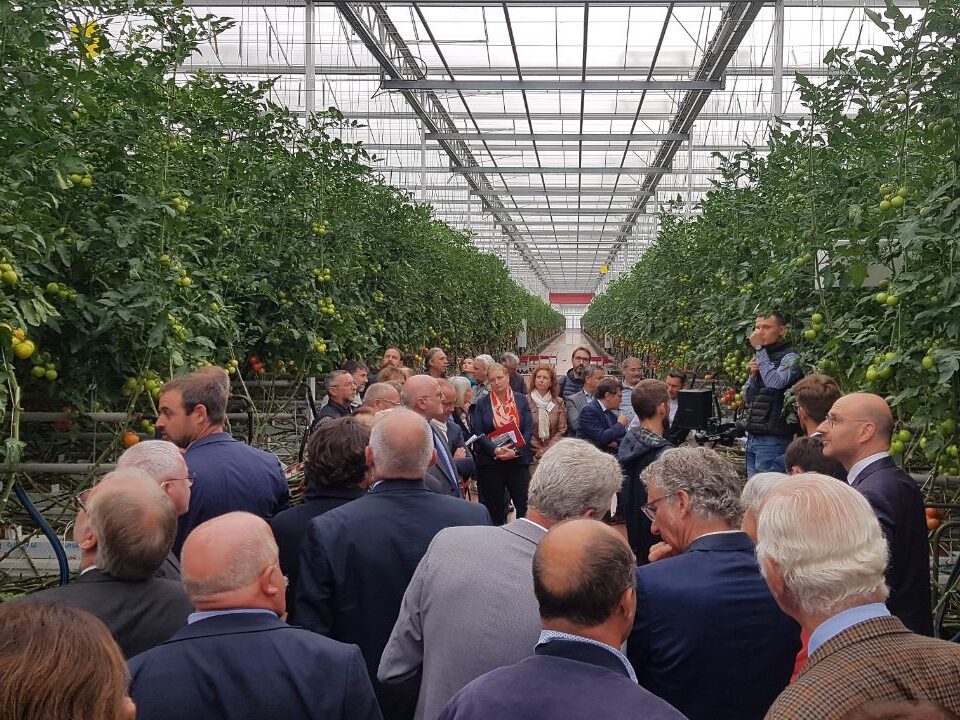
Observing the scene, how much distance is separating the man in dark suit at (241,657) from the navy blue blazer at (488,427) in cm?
446

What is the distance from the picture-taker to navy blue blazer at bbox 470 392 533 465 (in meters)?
6.58

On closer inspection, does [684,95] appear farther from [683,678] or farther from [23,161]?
[683,678]

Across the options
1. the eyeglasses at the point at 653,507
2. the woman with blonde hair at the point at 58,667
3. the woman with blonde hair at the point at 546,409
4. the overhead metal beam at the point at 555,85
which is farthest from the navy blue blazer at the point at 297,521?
the overhead metal beam at the point at 555,85

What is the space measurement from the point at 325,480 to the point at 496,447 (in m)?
3.17

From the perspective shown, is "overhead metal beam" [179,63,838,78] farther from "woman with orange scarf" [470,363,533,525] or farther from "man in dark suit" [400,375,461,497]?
"man in dark suit" [400,375,461,497]

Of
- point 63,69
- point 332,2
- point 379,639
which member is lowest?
point 379,639

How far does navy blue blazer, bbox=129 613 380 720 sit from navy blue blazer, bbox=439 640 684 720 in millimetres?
256

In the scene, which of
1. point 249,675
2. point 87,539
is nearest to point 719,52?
point 87,539

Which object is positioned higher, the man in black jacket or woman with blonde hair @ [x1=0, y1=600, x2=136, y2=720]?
woman with blonde hair @ [x1=0, y1=600, x2=136, y2=720]

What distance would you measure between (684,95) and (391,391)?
12831mm

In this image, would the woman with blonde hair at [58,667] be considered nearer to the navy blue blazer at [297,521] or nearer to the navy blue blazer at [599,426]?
the navy blue blazer at [297,521]

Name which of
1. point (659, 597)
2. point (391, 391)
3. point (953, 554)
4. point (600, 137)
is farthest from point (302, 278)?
point (600, 137)

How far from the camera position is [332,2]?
11.9 m

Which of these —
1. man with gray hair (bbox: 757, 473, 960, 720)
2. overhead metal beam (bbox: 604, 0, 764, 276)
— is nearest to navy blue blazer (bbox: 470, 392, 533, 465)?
man with gray hair (bbox: 757, 473, 960, 720)
